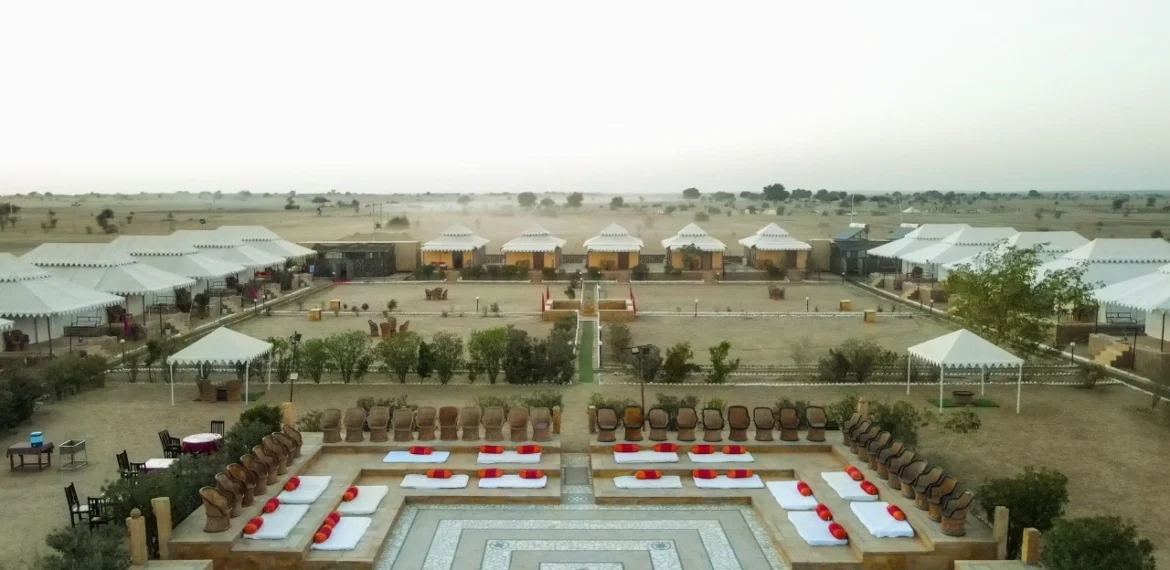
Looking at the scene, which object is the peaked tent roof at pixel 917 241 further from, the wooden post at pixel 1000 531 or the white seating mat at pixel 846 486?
the wooden post at pixel 1000 531

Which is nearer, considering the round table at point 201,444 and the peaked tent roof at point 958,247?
the round table at point 201,444

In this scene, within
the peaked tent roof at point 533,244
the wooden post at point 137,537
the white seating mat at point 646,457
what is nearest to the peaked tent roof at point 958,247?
the peaked tent roof at point 533,244

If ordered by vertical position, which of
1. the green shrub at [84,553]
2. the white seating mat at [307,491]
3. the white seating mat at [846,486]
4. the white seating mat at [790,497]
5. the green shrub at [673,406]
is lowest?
the white seating mat at [790,497]

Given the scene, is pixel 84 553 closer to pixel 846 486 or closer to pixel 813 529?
pixel 813 529

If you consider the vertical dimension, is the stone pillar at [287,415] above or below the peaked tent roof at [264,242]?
below

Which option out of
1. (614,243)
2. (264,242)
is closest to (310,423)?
(264,242)

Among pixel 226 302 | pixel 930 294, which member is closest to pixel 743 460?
→ pixel 930 294

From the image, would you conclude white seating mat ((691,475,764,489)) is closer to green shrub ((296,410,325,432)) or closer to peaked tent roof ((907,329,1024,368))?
green shrub ((296,410,325,432))
